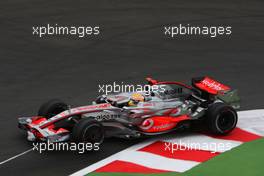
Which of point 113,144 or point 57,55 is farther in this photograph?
point 57,55

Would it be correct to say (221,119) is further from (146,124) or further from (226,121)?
(146,124)

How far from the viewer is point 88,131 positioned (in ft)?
44.9

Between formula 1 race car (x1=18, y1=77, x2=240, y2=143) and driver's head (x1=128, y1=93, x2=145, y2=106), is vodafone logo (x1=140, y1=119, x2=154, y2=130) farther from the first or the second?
driver's head (x1=128, y1=93, x2=145, y2=106)

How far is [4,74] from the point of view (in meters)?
19.5

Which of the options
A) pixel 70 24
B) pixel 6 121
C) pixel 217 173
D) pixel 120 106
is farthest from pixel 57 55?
pixel 217 173

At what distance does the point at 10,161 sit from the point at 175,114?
143 inches

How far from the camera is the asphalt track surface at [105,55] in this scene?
592 inches

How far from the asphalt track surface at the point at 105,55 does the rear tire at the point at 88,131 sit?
32 cm

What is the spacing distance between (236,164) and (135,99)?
278 centimetres

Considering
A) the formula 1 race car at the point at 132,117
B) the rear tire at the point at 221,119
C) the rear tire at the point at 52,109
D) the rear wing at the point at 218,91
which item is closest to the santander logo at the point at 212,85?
the rear wing at the point at 218,91

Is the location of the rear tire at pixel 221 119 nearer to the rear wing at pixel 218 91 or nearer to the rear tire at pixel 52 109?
the rear wing at pixel 218 91

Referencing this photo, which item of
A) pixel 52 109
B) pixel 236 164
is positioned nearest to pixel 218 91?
pixel 236 164

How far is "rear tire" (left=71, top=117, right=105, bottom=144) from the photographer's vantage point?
13.6m

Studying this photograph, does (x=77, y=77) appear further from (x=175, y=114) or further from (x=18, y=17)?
(x=18, y=17)
